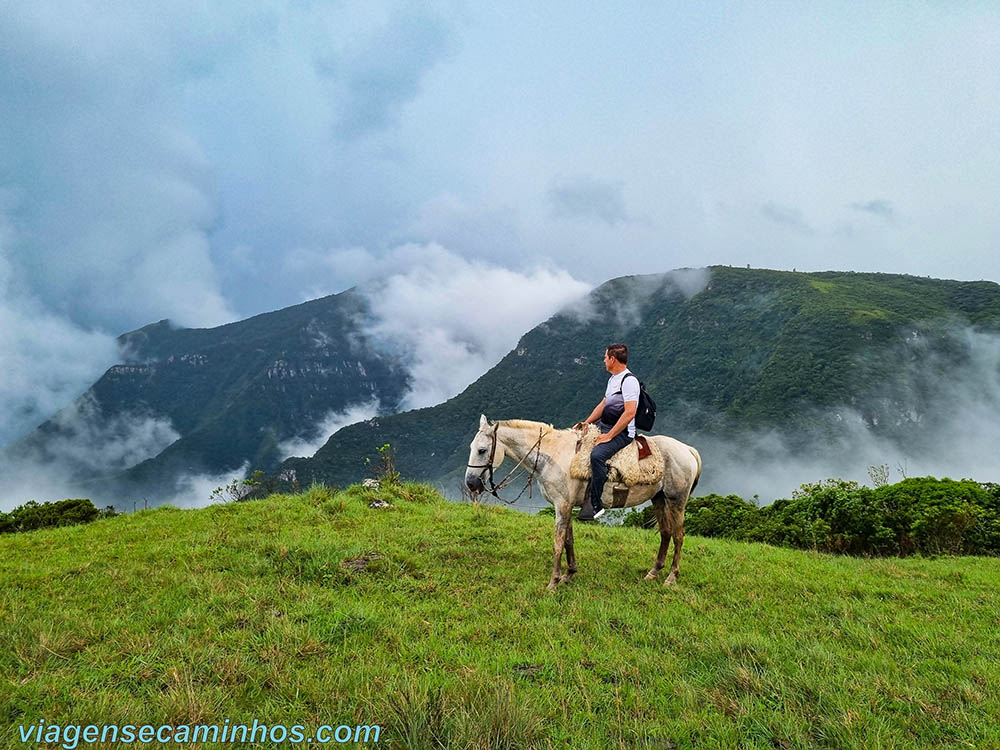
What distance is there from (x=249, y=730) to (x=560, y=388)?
15605 cm

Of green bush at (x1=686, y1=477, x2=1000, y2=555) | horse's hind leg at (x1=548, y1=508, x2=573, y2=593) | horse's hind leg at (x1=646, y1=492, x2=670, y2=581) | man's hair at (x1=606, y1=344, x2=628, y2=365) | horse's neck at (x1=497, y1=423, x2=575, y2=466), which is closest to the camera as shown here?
horse's hind leg at (x1=548, y1=508, x2=573, y2=593)

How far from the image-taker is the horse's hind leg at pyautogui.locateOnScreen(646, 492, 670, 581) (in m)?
8.23

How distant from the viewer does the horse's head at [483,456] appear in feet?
26.2

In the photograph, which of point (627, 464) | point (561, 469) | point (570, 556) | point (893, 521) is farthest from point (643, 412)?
point (893, 521)

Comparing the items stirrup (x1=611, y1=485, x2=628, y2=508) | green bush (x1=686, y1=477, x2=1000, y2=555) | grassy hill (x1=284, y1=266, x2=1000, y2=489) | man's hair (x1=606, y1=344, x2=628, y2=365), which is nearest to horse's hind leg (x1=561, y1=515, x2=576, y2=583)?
stirrup (x1=611, y1=485, x2=628, y2=508)

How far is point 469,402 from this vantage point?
15962cm

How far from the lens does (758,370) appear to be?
134m

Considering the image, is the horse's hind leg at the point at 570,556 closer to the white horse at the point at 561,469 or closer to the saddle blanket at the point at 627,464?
the white horse at the point at 561,469

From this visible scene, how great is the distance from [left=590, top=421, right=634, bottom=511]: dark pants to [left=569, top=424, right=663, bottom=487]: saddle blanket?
0.34ft

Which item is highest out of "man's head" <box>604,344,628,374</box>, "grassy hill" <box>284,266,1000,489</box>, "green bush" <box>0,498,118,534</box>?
"grassy hill" <box>284,266,1000,489</box>

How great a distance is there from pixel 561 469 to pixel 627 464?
106cm

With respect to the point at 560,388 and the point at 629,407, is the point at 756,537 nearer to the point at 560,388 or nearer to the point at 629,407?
the point at 629,407

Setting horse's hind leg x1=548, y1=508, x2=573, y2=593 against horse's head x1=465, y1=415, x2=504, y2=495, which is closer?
horse's hind leg x1=548, y1=508, x2=573, y2=593

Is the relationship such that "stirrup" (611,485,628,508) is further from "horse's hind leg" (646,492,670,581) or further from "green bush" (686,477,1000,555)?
"green bush" (686,477,1000,555)
